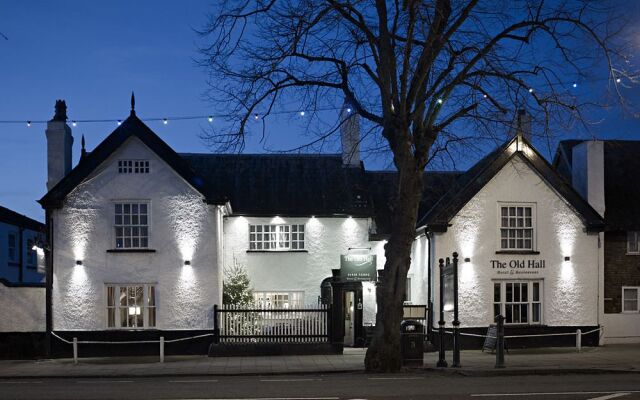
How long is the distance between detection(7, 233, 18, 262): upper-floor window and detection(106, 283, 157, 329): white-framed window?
14963 millimetres

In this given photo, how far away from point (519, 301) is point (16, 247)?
26.2 metres

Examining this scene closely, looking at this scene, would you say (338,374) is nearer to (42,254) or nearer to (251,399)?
(251,399)

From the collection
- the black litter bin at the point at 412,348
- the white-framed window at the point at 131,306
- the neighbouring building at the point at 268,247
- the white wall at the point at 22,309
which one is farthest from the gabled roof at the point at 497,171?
the white wall at the point at 22,309

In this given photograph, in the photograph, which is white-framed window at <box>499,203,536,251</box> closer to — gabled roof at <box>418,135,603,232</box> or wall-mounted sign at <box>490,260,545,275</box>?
wall-mounted sign at <box>490,260,545,275</box>

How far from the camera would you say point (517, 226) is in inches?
1057

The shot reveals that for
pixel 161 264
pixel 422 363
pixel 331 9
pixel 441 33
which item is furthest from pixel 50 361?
pixel 441 33

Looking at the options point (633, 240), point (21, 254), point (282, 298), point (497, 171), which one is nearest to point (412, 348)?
point (497, 171)

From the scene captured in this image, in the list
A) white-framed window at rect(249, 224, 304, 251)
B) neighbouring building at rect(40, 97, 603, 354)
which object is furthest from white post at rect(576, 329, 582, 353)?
white-framed window at rect(249, 224, 304, 251)

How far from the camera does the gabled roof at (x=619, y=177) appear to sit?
92.3 ft

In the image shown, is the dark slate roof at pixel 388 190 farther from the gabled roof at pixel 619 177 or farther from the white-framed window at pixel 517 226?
the gabled roof at pixel 619 177

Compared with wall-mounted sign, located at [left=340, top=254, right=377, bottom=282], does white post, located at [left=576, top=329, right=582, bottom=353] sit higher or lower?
lower

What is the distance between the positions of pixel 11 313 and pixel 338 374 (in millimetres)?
12235

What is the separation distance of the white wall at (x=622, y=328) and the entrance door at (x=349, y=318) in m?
9.63

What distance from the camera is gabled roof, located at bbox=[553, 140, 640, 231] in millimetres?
28141
